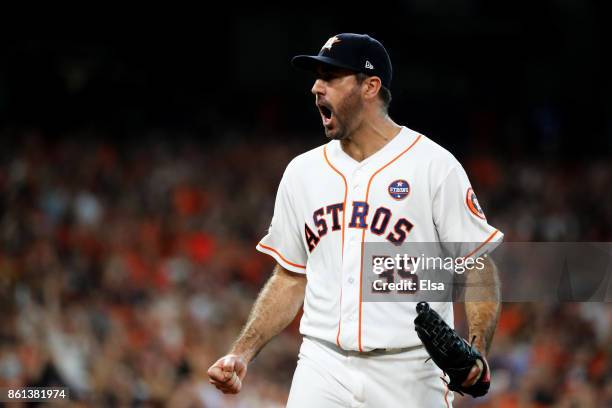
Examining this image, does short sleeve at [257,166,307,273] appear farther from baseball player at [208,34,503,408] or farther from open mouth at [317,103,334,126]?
open mouth at [317,103,334,126]

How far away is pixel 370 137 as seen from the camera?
132 inches

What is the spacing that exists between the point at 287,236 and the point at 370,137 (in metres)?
0.46

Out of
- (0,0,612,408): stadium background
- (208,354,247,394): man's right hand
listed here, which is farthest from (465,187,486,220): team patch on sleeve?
(0,0,612,408): stadium background

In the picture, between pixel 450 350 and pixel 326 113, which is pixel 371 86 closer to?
pixel 326 113

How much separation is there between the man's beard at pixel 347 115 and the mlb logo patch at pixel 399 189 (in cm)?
27

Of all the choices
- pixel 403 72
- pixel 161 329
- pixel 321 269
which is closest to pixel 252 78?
pixel 403 72

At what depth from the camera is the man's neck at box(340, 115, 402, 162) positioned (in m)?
3.36

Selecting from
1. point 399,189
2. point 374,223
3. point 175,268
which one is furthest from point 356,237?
point 175,268

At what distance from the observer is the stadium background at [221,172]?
7.75 meters

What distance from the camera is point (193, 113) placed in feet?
40.5

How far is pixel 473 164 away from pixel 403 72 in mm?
2475

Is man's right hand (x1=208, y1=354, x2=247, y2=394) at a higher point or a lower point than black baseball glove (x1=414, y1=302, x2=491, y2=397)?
lower

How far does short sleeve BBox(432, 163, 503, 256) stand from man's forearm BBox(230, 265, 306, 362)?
60 centimetres

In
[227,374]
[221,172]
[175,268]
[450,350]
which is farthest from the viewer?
[221,172]
